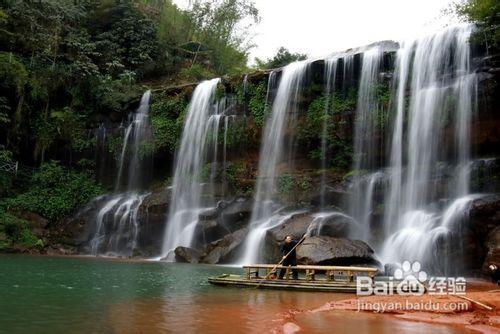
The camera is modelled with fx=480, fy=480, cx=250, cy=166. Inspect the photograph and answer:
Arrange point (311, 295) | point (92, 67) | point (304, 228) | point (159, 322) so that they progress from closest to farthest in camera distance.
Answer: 1. point (159, 322)
2. point (311, 295)
3. point (304, 228)
4. point (92, 67)

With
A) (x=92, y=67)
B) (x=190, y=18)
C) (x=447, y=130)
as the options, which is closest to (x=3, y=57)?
(x=92, y=67)

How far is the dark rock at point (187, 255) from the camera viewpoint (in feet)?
69.6

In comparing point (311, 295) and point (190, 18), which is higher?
point (190, 18)

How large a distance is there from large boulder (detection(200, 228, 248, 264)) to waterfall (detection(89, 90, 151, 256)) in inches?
224

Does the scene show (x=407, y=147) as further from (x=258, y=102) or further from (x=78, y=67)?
(x=78, y=67)

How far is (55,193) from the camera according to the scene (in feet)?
94.7

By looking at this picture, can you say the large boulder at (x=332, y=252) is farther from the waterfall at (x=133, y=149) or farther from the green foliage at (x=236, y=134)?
the waterfall at (x=133, y=149)

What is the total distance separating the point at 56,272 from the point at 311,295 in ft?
27.8

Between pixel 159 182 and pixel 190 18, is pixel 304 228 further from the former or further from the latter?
pixel 190 18

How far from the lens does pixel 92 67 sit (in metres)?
33.2

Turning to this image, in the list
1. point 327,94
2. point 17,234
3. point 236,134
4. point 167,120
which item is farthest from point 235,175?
point 17,234

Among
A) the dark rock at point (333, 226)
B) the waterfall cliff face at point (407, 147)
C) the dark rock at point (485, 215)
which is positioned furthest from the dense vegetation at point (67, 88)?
the dark rock at point (485, 215)

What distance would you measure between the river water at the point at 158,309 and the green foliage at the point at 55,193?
47.6 feet

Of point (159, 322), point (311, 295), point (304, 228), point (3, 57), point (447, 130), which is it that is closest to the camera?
point (159, 322)
